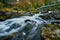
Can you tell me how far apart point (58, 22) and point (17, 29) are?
1.52m

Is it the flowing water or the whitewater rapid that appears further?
the whitewater rapid

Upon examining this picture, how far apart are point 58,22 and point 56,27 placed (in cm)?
75

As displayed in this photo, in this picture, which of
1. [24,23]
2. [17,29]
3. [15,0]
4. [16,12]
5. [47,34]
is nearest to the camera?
[47,34]

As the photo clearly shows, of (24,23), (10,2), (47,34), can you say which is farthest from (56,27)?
(10,2)

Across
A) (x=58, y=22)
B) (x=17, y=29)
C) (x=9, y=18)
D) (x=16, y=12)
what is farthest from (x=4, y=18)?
(x=58, y=22)

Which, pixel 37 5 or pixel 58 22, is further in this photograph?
pixel 37 5

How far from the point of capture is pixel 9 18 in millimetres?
6727

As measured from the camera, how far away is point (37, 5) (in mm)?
8062

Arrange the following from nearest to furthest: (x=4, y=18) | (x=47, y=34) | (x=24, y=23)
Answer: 1. (x=47, y=34)
2. (x=24, y=23)
3. (x=4, y=18)

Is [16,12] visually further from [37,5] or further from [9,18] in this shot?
[37,5]

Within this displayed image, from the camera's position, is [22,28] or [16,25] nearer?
[22,28]

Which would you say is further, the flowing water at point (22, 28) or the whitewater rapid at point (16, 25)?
the whitewater rapid at point (16, 25)

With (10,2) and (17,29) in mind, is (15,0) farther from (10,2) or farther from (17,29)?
(17,29)

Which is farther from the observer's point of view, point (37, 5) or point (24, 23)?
point (37, 5)
